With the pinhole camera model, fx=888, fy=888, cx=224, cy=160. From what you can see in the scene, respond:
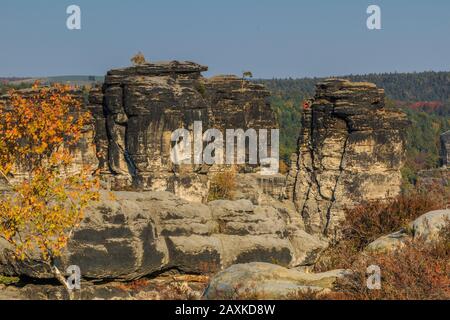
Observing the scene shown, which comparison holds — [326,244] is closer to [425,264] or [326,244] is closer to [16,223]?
[16,223]

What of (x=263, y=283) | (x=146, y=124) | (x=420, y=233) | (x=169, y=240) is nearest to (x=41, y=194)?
(x=169, y=240)

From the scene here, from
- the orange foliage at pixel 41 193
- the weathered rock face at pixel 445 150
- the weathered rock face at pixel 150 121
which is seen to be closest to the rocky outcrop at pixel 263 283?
the orange foliage at pixel 41 193

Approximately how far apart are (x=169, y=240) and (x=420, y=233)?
11715 millimetres

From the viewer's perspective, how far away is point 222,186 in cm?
4856

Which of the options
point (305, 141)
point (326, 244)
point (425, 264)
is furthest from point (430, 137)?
point (425, 264)

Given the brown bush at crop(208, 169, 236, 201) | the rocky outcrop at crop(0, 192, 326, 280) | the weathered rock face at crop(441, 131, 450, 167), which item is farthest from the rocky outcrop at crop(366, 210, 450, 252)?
the weathered rock face at crop(441, 131, 450, 167)

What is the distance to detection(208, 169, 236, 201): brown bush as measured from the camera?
4700cm

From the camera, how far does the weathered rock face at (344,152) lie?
48.1m

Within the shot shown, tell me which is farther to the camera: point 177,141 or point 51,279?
point 177,141

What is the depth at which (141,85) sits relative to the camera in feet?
157

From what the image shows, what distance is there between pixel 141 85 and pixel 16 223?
28.1m

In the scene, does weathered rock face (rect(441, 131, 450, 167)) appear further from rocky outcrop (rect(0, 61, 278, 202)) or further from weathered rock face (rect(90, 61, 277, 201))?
weathered rock face (rect(90, 61, 277, 201))

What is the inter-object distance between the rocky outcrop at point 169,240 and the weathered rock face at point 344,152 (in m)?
17.0
